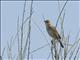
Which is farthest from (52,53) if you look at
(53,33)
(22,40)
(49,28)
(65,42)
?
(49,28)

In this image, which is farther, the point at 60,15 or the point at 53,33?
the point at 53,33

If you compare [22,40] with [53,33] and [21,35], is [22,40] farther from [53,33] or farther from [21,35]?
[53,33]

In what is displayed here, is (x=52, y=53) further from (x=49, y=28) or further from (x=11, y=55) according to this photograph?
(x=49, y=28)

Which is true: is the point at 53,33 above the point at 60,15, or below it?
below

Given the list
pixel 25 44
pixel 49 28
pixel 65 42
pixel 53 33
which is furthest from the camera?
pixel 49 28

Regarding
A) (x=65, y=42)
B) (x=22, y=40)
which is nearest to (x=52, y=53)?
(x=65, y=42)

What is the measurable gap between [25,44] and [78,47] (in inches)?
18.8

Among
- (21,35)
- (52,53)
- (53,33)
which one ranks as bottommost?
(53,33)

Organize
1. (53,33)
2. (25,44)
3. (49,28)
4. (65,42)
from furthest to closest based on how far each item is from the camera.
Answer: (49,28)
(53,33)
(65,42)
(25,44)

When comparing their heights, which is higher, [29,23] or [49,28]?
[29,23]

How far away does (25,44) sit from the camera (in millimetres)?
2352

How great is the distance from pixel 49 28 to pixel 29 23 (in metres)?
5.01

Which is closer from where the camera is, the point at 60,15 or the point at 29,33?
the point at 29,33

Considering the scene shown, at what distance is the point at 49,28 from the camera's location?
7.38m
